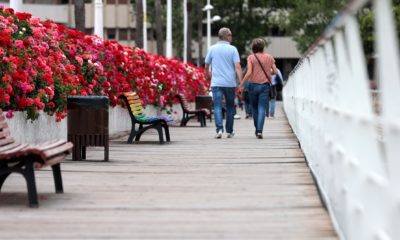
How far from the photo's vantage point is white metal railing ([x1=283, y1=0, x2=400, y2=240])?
5.59m

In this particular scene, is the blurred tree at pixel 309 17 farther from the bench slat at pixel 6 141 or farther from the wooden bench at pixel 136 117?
the bench slat at pixel 6 141

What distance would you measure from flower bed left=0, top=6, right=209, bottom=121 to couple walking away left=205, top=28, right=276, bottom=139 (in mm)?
2001

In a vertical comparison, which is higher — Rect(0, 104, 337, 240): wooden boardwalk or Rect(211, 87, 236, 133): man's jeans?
Rect(211, 87, 236, 133): man's jeans

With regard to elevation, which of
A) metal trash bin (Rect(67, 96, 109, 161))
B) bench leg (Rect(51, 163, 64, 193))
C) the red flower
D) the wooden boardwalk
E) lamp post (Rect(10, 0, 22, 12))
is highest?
lamp post (Rect(10, 0, 22, 12))

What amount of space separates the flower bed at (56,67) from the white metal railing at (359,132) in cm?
687

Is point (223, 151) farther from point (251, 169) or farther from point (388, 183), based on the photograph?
point (388, 183)

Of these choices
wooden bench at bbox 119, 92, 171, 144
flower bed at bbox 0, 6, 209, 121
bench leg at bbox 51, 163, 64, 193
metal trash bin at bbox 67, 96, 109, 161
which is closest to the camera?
bench leg at bbox 51, 163, 64, 193

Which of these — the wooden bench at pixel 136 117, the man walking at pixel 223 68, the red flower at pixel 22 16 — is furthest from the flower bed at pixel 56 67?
the man walking at pixel 223 68

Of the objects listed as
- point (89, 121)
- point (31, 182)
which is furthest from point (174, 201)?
point (89, 121)

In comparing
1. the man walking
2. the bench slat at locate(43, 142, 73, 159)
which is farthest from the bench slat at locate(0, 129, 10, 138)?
the man walking

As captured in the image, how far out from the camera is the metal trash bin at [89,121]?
18.0 meters

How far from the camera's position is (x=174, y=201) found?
1205 cm

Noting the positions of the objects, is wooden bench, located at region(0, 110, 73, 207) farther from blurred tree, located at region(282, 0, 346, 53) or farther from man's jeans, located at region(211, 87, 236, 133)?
blurred tree, located at region(282, 0, 346, 53)

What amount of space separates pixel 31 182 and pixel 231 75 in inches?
554
